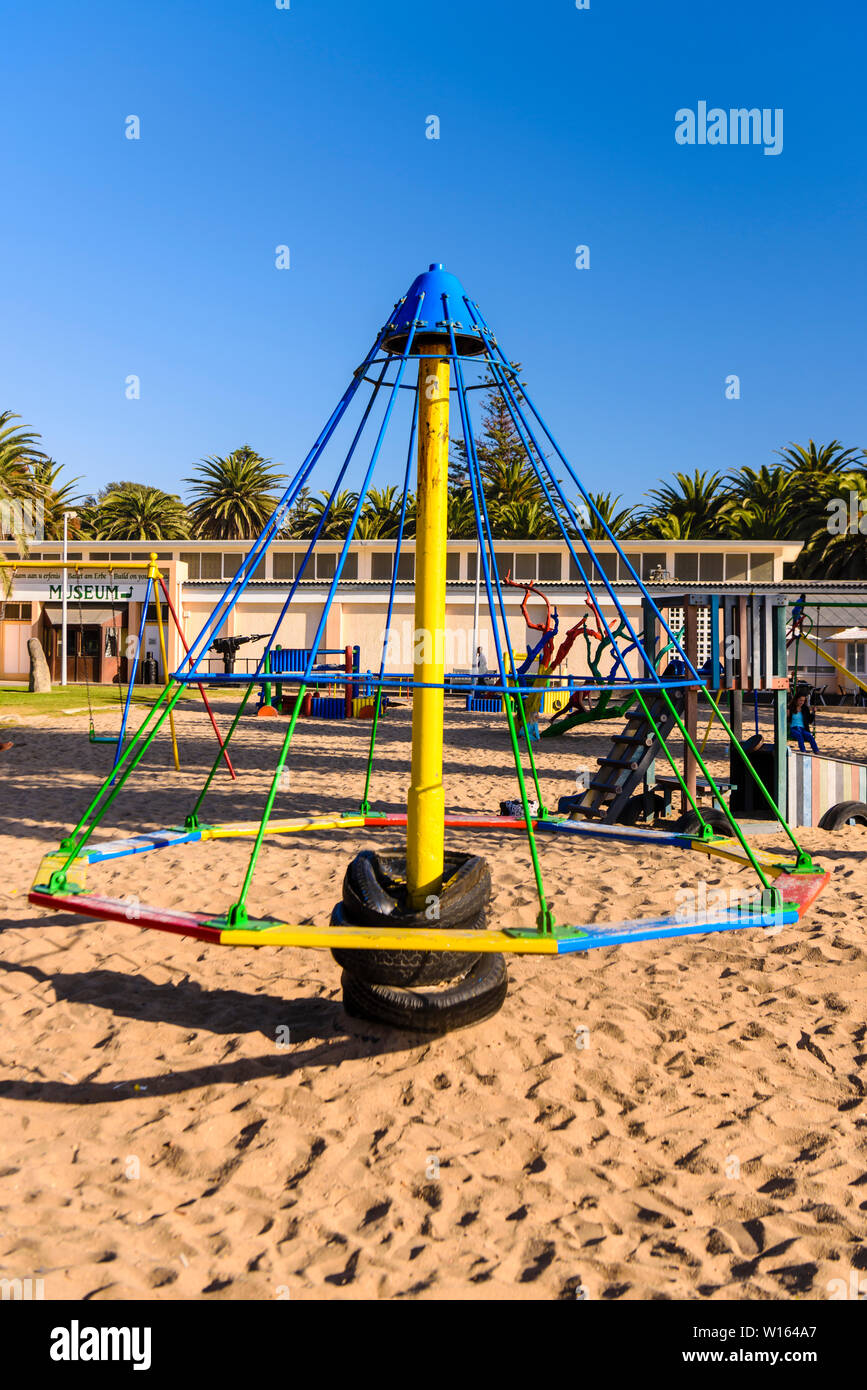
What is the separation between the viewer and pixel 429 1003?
438 centimetres

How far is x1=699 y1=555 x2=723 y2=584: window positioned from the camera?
139ft

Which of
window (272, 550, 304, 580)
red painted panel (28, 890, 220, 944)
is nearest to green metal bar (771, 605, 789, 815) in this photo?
red painted panel (28, 890, 220, 944)

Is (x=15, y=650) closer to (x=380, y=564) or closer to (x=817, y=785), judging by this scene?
(x=380, y=564)

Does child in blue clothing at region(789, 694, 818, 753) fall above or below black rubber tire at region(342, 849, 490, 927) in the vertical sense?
below

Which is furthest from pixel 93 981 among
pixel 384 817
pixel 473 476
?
pixel 473 476

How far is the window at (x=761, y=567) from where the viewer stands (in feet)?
137

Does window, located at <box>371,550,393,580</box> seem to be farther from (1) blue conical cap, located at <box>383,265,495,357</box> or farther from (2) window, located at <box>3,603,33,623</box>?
(1) blue conical cap, located at <box>383,265,495,357</box>

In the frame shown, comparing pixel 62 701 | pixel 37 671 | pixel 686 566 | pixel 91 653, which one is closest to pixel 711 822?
pixel 62 701

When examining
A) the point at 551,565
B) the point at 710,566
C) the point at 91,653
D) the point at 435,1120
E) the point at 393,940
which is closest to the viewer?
the point at 393,940

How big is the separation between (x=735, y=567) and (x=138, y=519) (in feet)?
120

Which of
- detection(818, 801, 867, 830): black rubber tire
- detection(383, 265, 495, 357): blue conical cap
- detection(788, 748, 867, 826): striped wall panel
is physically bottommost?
detection(818, 801, 867, 830): black rubber tire

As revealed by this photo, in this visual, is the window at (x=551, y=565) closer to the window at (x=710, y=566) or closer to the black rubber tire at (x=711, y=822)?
the window at (x=710, y=566)

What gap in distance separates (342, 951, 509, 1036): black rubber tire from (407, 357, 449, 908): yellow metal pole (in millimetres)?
427

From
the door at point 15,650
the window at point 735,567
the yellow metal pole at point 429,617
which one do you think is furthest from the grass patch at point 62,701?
the window at point 735,567
